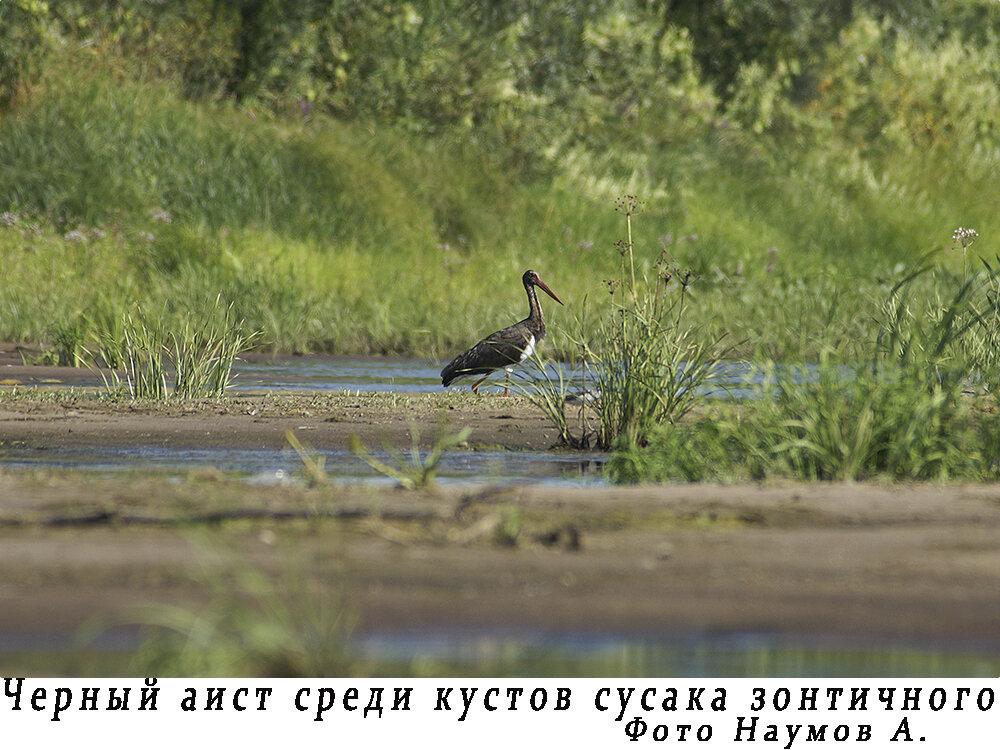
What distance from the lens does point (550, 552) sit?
5176 mm

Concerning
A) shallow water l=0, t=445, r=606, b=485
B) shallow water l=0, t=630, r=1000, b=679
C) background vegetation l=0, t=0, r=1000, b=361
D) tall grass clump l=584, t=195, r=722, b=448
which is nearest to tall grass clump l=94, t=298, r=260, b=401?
shallow water l=0, t=445, r=606, b=485

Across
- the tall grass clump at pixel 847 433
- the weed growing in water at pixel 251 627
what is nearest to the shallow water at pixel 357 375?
the tall grass clump at pixel 847 433

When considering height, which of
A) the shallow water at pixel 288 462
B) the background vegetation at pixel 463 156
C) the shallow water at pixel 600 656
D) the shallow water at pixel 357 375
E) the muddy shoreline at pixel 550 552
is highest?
the background vegetation at pixel 463 156

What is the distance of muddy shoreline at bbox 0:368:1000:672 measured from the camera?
4.60 meters

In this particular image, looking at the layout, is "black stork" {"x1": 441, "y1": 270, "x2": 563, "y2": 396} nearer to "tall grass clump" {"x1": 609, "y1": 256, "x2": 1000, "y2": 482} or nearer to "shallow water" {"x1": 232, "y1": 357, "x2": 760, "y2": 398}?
"shallow water" {"x1": 232, "y1": 357, "x2": 760, "y2": 398}

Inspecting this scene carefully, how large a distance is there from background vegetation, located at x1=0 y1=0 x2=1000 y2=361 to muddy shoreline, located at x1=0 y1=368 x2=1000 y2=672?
11037mm

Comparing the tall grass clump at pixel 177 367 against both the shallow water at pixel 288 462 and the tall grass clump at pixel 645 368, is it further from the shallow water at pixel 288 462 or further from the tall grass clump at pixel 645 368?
the tall grass clump at pixel 645 368

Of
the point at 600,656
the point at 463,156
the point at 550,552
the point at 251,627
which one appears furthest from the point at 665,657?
the point at 463,156

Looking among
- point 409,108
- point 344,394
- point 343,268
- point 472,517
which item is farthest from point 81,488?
point 409,108

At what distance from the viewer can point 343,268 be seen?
20422mm

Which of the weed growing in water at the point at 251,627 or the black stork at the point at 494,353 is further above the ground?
the weed growing in water at the point at 251,627

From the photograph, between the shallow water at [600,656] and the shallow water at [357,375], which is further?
the shallow water at [357,375]

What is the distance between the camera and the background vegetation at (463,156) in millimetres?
19312

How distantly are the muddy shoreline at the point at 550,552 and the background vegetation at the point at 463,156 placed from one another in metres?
11.0
